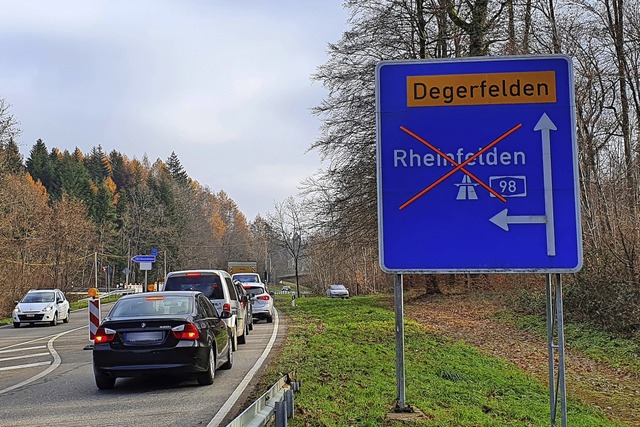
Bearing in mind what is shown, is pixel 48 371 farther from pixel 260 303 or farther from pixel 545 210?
pixel 260 303

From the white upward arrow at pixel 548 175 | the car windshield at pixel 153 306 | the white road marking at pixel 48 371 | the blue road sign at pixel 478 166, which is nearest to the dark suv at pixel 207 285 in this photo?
the white road marking at pixel 48 371

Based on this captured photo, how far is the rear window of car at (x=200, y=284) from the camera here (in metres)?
Result: 16.4

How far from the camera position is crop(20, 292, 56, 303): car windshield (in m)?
30.1

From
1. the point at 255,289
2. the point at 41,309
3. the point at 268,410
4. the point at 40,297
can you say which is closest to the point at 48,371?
the point at 268,410

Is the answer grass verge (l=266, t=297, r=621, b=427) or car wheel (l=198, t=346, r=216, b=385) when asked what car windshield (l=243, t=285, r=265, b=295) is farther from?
car wheel (l=198, t=346, r=216, b=385)

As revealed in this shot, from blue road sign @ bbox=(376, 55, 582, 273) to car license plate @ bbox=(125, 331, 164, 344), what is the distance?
5.58 meters

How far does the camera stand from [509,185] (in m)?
6.08

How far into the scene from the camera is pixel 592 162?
23.9 metres

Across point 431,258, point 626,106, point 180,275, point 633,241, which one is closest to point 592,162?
point 626,106

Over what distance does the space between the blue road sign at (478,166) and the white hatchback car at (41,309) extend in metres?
25.8

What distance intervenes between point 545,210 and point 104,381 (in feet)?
25.2

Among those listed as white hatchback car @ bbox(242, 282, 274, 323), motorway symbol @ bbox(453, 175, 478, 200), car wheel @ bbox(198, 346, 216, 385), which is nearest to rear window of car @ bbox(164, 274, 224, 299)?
car wheel @ bbox(198, 346, 216, 385)

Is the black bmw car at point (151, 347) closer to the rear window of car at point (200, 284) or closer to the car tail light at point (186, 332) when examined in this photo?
the car tail light at point (186, 332)

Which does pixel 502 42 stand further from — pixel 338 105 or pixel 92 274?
pixel 92 274
